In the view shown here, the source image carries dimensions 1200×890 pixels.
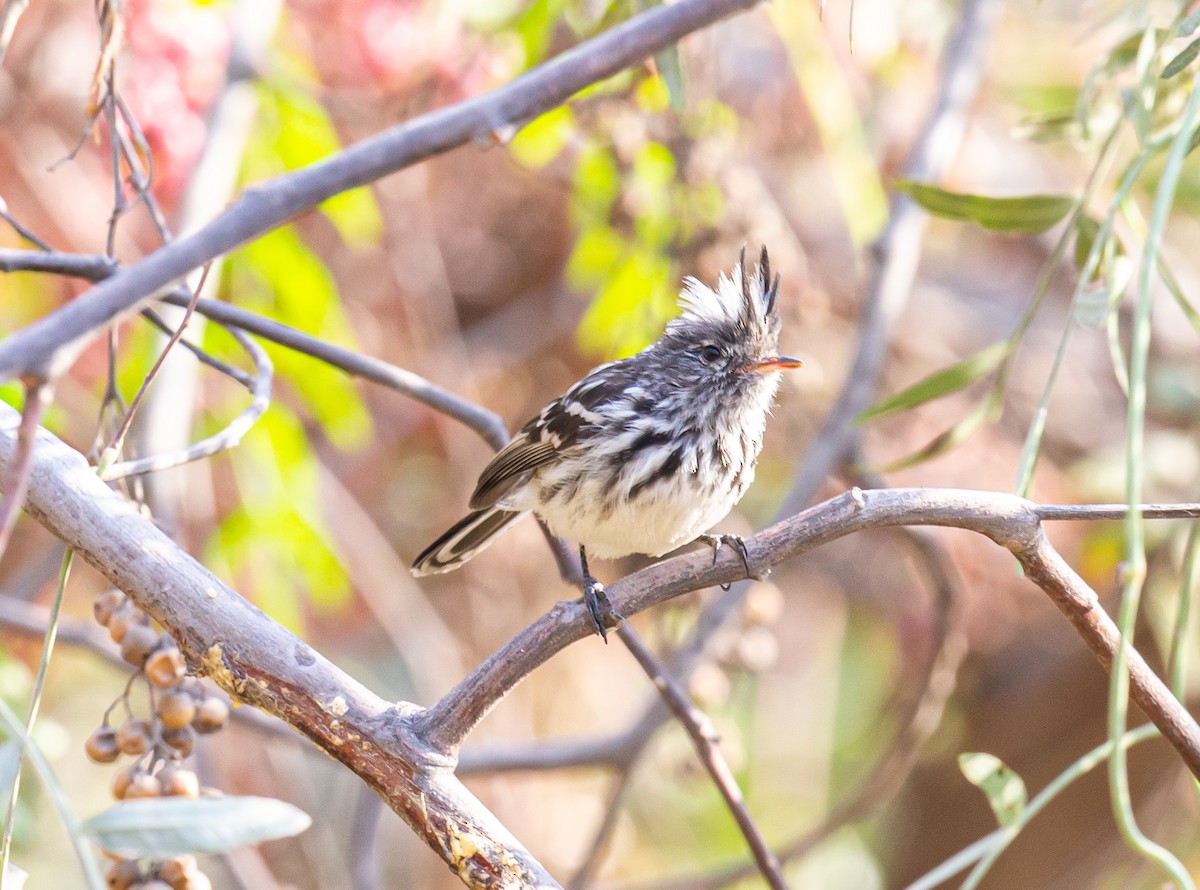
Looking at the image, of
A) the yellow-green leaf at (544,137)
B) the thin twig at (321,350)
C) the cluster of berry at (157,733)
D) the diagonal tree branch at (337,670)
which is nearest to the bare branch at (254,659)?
the diagonal tree branch at (337,670)

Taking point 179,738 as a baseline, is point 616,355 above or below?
above

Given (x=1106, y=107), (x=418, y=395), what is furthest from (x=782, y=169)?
(x=418, y=395)

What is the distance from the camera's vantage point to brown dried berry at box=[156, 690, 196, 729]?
5.72ft

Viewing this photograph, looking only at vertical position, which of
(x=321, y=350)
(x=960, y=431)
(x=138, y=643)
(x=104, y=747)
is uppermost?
(x=321, y=350)

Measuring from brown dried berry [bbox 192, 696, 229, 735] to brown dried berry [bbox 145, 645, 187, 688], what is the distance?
2.2 inches

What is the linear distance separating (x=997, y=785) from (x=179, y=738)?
4.02ft

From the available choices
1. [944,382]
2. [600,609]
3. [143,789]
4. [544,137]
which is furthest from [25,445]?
[544,137]

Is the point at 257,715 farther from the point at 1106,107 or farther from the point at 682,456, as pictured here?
the point at 1106,107

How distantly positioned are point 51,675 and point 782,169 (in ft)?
11.5

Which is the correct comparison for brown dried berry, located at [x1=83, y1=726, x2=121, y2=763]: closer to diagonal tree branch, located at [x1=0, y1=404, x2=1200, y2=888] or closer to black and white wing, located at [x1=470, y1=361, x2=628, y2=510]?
diagonal tree branch, located at [x1=0, y1=404, x2=1200, y2=888]

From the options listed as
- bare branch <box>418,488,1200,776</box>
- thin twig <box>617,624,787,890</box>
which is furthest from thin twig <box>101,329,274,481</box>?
thin twig <box>617,624,787,890</box>

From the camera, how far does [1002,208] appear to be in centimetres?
235

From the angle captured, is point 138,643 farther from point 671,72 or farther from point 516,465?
point 671,72

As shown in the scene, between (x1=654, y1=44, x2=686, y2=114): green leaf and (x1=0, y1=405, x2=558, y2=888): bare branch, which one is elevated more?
(x1=654, y1=44, x2=686, y2=114): green leaf
